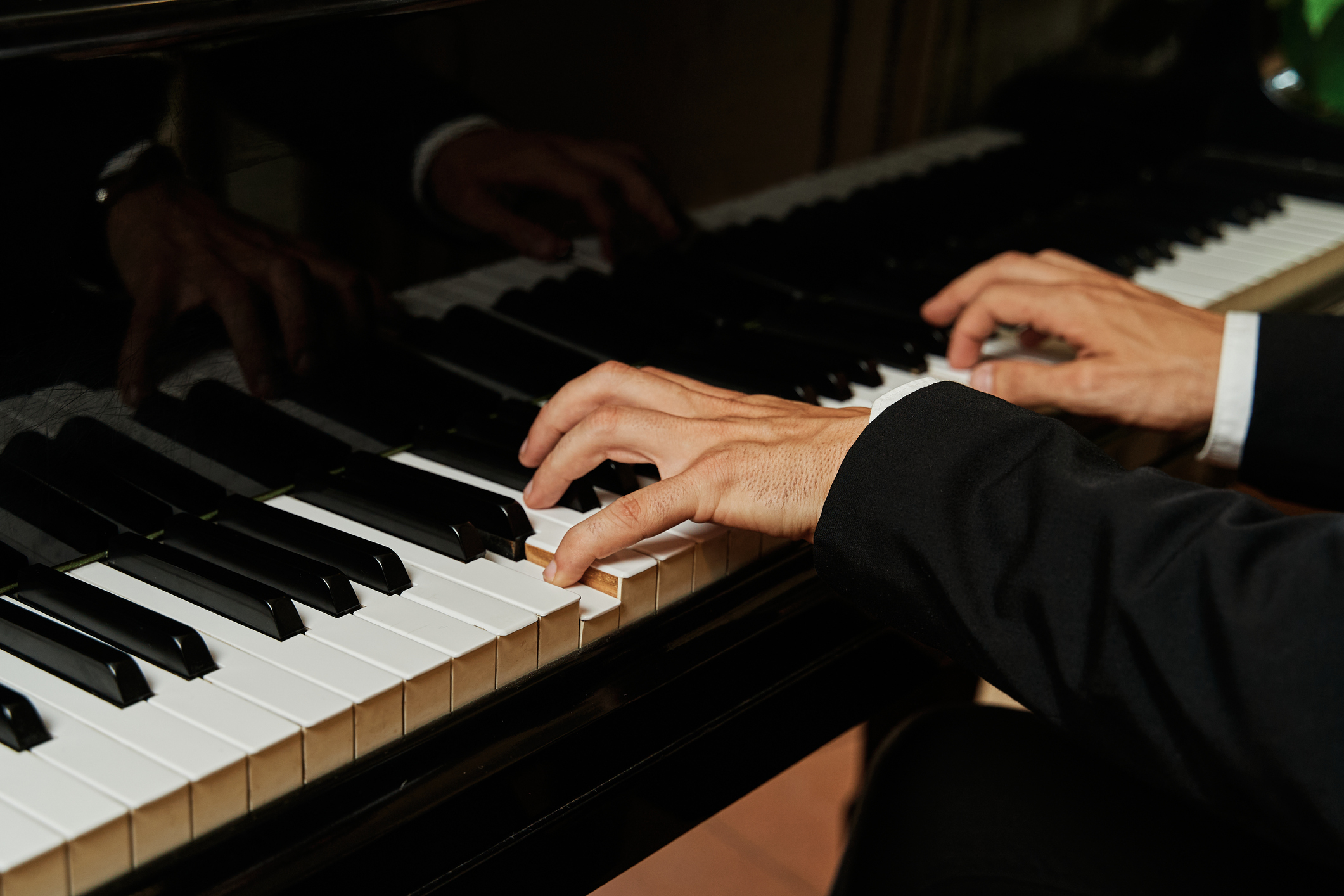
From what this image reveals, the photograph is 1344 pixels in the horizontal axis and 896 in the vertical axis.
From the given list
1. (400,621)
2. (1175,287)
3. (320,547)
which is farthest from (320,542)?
(1175,287)

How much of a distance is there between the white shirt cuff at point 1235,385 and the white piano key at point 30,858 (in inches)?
47.6

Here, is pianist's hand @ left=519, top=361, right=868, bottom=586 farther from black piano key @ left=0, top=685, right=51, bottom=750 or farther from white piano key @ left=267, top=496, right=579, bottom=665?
black piano key @ left=0, top=685, right=51, bottom=750

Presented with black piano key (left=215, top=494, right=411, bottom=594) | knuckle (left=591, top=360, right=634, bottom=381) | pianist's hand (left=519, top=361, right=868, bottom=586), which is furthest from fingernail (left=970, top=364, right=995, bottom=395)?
black piano key (left=215, top=494, right=411, bottom=594)

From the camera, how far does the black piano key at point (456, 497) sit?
957mm

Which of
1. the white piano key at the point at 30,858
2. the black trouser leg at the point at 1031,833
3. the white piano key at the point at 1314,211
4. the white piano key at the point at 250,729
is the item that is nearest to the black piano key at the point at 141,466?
the white piano key at the point at 250,729

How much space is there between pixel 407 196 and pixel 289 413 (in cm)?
21

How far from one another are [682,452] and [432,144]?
0.35 m

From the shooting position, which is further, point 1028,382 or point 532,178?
point 1028,382

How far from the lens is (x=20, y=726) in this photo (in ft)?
2.30

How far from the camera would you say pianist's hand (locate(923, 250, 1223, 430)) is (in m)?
1.33

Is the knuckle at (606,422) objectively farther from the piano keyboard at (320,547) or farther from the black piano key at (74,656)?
the black piano key at (74,656)

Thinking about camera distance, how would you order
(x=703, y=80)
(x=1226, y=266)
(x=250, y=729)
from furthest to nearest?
(x=1226, y=266) < (x=703, y=80) < (x=250, y=729)

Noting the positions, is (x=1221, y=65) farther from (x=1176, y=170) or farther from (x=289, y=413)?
(x=289, y=413)

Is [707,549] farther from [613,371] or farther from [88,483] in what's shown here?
[88,483]
